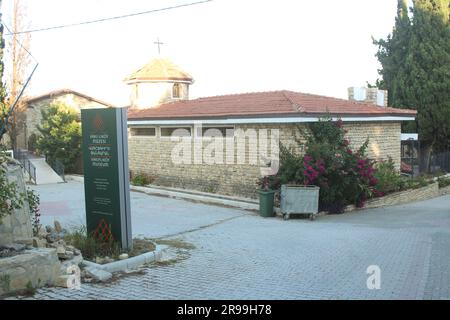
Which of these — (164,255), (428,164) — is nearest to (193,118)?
(164,255)

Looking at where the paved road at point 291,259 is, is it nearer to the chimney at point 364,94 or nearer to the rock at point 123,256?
the rock at point 123,256

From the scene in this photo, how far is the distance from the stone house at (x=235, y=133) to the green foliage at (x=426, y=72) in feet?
23.2

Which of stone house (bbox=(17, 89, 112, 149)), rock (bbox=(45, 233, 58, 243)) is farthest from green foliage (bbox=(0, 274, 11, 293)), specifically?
stone house (bbox=(17, 89, 112, 149))

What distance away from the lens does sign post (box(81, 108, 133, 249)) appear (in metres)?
8.06

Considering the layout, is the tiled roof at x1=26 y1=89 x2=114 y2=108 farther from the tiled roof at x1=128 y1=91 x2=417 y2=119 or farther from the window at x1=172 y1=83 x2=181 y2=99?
the tiled roof at x1=128 y1=91 x2=417 y2=119

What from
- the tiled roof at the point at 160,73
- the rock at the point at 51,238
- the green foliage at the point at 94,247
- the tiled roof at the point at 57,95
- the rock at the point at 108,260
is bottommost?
the rock at the point at 108,260

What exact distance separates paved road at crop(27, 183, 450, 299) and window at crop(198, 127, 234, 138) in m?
3.84

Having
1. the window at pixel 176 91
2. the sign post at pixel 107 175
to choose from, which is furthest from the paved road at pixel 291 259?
the window at pixel 176 91

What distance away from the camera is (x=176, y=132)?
2075 cm

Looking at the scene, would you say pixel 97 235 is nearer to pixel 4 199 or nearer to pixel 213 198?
pixel 4 199

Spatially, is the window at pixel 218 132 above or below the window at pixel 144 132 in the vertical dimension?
below

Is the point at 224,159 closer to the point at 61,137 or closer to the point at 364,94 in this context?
the point at 364,94

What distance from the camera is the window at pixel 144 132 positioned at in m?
22.2

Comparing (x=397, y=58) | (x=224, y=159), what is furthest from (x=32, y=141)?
(x=397, y=58)
